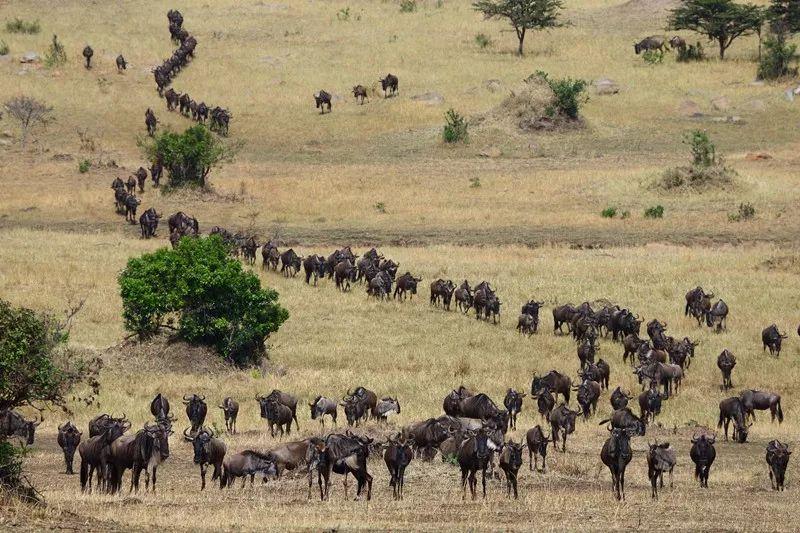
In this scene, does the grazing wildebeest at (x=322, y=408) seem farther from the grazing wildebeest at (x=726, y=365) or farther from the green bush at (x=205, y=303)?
the grazing wildebeest at (x=726, y=365)

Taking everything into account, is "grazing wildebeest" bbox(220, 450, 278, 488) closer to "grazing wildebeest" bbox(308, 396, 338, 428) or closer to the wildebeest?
"grazing wildebeest" bbox(308, 396, 338, 428)

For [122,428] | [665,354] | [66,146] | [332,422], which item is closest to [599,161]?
[66,146]

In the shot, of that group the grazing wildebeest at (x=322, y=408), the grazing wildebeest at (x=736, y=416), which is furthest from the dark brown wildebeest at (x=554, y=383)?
the grazing wildebeest at (x=322, y=408)

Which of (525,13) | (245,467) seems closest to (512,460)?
(245,467)

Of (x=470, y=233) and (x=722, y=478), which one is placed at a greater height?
(x=470, y=233)

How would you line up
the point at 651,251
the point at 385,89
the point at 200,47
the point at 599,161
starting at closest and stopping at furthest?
the point at 651,251
the point at 599,161
the point at 385,89
the point at 200,47

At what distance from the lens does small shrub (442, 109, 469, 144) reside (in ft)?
248

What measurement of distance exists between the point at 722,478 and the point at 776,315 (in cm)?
1818

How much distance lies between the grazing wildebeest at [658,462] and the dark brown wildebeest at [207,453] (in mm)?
7519

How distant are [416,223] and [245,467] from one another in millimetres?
37374

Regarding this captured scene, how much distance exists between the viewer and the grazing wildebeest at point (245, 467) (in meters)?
23.4

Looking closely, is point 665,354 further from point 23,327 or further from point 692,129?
point 692,129

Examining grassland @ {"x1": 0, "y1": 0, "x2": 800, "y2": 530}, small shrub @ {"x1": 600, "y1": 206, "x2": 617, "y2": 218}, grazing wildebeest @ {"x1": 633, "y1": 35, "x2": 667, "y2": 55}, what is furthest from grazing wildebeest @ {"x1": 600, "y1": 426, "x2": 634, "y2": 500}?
grazing wildebeest @ {"x1": 633, "y1": 35, "x2": 667, "y2": 55}

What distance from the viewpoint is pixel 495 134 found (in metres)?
78.0
